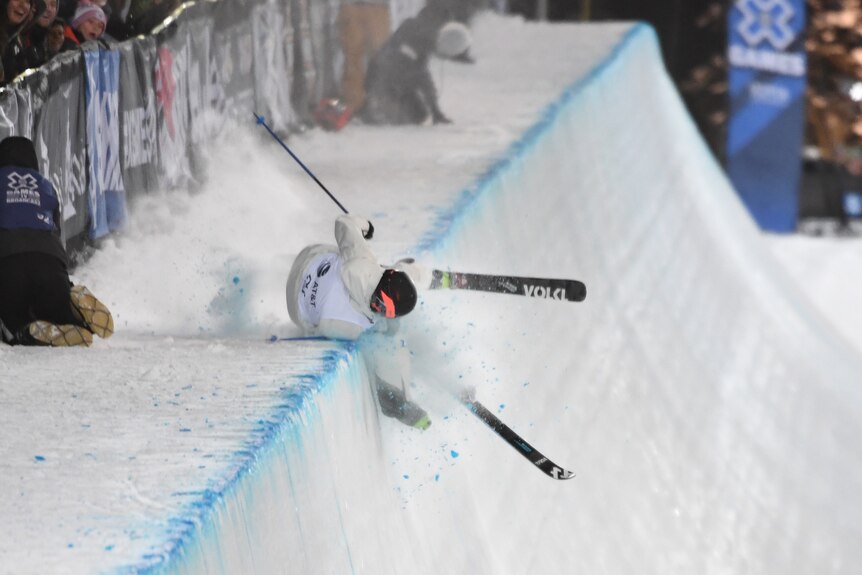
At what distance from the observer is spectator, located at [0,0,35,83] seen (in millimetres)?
5023

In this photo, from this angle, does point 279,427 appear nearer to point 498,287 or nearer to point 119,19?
point 498,287

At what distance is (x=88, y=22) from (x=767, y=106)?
10.0m

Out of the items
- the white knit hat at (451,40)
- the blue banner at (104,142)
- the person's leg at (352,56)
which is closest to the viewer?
the blue banner at (104,142)

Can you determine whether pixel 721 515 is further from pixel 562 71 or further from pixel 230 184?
pixel 562 71

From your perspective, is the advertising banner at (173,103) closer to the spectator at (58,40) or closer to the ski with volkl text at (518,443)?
the spectator at (58,40)

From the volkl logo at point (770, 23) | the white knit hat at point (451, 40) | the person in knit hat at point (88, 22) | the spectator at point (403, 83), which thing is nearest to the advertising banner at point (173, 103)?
the person in knit hat at point (88, 22)

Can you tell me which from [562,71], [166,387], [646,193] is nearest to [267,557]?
[166,387]

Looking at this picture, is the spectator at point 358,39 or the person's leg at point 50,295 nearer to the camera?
the person's leg at point 50,295

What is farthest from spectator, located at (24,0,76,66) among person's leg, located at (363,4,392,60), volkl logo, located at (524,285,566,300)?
person's leg, located at (363,4,392,60)

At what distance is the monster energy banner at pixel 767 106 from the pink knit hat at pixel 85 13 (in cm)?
994

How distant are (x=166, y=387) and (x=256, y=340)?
731 millimetres

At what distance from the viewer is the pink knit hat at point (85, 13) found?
232 inches

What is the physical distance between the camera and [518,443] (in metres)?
4.42

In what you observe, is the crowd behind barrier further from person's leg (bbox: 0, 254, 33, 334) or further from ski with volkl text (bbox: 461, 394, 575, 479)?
ski with volkl text (bbox: 461, 394, 575, 479)
